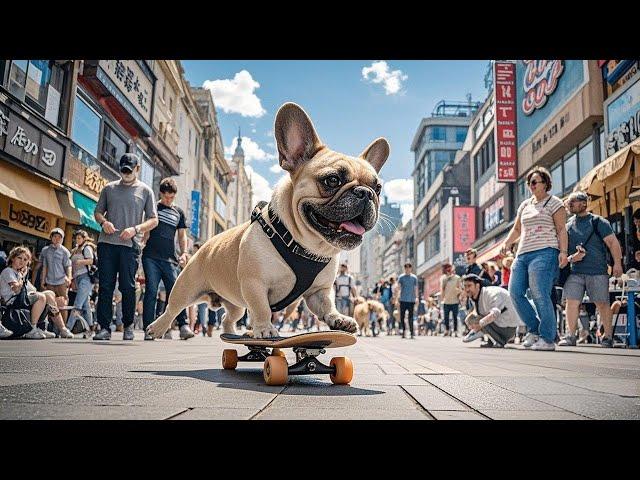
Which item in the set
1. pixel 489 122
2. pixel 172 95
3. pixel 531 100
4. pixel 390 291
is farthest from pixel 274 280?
pixel 489 122

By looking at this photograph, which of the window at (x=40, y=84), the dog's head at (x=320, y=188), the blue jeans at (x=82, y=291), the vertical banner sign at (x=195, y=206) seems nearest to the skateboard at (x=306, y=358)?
the dog's head at (x=320, y=188)

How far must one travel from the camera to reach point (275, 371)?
7.03 ft

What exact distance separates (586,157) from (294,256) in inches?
591

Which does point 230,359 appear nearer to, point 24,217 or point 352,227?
point 352,227

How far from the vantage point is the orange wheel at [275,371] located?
2143 mm

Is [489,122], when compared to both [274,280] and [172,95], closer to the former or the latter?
[172,95]

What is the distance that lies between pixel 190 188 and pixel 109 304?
25578 millimetres

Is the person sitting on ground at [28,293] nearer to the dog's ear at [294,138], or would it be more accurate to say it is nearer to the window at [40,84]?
the dog's ear at [294,138]

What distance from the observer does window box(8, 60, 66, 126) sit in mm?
9883

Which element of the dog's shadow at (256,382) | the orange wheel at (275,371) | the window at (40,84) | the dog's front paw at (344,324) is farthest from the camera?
→ the window at (40,84)

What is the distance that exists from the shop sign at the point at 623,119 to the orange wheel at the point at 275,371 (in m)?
10.8

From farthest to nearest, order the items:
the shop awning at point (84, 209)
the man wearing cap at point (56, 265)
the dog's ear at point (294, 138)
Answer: the shop awning at point (84, 209)
the man wearing cap at point (56, 265)
the dog's ear at point (294, 138)

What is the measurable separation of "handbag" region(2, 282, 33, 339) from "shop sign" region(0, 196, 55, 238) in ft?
7.67

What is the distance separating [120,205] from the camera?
18.0 feet
